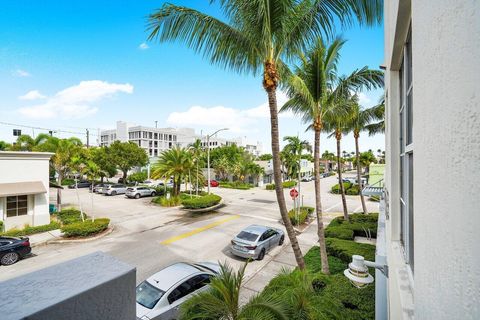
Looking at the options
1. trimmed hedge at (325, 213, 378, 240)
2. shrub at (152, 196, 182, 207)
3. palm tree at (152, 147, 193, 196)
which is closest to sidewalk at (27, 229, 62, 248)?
shrub at (152, 196, 182, 207)

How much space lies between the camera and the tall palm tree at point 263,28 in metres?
6.65

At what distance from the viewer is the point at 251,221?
1955 cm

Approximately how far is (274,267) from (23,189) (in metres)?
15.0

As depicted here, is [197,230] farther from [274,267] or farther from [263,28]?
[263,28]

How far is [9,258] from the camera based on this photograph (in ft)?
36.3

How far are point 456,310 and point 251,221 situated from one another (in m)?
19.2

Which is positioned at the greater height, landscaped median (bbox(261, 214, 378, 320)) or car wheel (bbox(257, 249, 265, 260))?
landscaped median (bbox(261, 214, 378, 320))

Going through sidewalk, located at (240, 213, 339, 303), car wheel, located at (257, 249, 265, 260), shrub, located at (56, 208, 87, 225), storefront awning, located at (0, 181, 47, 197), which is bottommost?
sidewalk, located at (240, 213, 339, 303)

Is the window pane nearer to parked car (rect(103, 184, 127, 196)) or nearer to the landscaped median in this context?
the landscaped median

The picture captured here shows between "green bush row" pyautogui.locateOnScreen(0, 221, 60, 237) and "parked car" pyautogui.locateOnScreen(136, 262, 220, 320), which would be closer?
"parked car" pyautogui.locateOnScreen(136, 262, 220, 320)

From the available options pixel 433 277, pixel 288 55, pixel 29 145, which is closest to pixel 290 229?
pixel 288 55

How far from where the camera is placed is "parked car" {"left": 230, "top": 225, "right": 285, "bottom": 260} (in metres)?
11.7

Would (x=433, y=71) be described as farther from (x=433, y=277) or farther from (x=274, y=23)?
(x=274, y=23)

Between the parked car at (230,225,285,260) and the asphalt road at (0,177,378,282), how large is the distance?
1.34 feet
